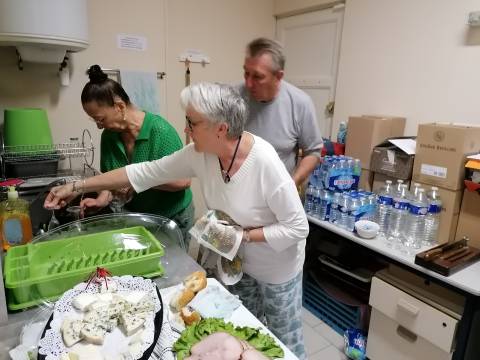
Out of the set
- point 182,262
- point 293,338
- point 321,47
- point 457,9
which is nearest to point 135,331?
point 182,262

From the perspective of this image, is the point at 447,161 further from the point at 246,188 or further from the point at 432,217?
the point at 246,188

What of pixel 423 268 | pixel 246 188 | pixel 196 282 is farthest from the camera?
pixel 423 268

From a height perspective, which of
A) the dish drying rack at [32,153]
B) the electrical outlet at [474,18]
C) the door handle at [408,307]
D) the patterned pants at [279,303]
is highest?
the electrical outlet at [474,18]

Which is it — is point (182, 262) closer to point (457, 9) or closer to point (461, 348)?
point (461, 348)

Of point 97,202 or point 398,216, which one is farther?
point 398,216

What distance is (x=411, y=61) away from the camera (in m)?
2.28

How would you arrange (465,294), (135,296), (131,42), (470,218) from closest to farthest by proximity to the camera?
(135,296)
(465,294)
(470,218)
(131,42)

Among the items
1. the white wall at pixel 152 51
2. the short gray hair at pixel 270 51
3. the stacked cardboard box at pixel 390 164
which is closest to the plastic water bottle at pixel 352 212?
the stacked cardboard box at pixel 390 164

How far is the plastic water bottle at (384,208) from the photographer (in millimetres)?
1984

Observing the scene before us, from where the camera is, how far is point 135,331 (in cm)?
81

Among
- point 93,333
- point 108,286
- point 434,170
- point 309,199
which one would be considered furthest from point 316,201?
point 93,333

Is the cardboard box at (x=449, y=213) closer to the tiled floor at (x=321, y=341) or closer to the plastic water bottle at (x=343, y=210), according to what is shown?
the plastic water bottle at (x=343, y=210)

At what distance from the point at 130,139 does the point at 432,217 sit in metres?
1.54

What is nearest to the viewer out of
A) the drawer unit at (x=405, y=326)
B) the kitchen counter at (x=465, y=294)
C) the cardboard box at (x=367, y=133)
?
the kitchen counter at (x=465, y=294)
